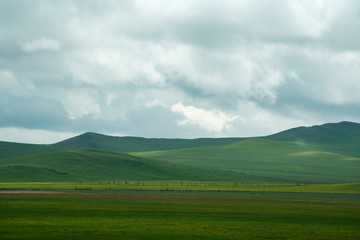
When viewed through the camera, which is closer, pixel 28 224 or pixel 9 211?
pixel 28 224

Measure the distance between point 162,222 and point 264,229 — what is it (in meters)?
9.79

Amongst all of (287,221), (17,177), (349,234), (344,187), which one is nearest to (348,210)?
(287,221)

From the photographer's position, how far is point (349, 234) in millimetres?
48125

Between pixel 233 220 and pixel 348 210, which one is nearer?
pixel 233 220

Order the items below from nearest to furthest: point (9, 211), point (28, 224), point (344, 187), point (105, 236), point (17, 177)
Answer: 1. point (105, 236)
2. point (28, 224)
3. point (9, 211)
4. point (344, 187)
5. point (17, 177)

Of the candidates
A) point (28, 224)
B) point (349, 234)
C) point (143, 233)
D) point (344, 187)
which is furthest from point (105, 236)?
point (344, 187)

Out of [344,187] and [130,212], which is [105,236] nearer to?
[130,212]

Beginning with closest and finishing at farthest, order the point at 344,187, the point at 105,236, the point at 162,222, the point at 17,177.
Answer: the point at 105,236, the point at 162,222, the point at 344,187, the point at 17,177

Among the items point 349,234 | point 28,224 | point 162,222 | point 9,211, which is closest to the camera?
point 349,234

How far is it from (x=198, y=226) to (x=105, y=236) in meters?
10.7

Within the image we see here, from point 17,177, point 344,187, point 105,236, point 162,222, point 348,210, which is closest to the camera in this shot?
point 105,236

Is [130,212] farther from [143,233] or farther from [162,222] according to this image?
[143,233]

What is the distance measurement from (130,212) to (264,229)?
19274 millimetres

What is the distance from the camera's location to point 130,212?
65.4 metres
